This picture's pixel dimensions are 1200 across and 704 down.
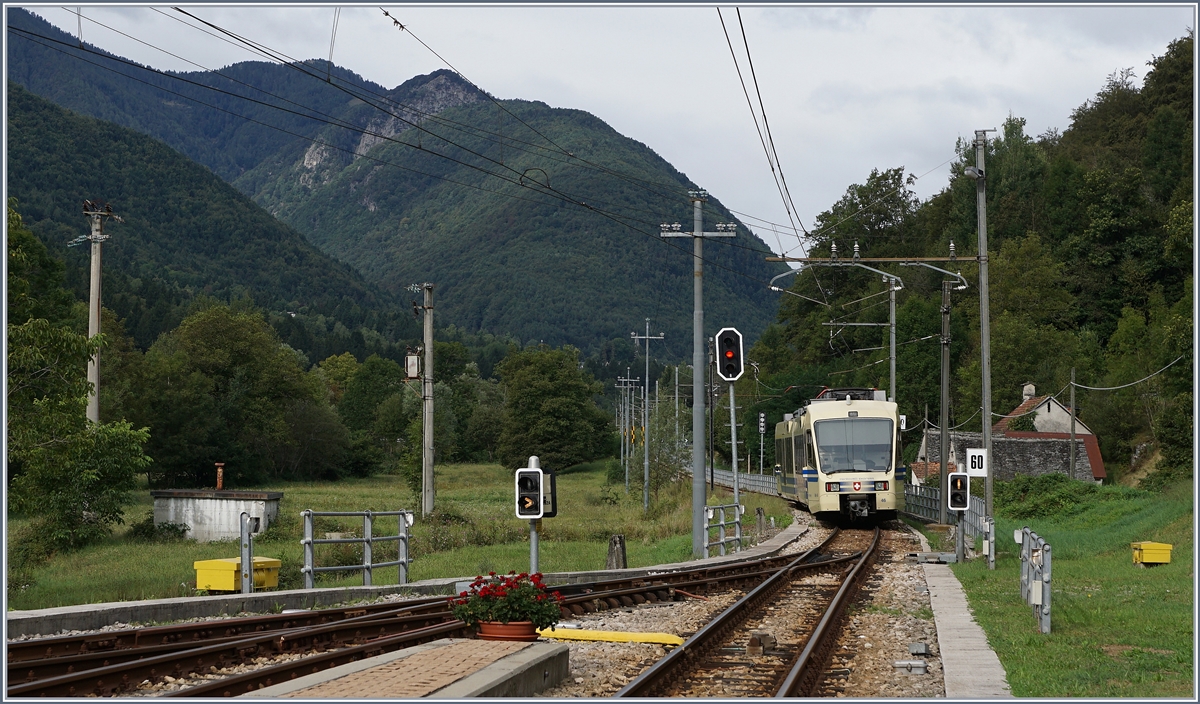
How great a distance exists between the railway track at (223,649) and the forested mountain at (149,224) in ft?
370

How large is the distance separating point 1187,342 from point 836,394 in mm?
17393

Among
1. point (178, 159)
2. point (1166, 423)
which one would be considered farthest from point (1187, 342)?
point (178, 159)

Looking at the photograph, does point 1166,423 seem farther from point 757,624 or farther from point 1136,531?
point 757,624

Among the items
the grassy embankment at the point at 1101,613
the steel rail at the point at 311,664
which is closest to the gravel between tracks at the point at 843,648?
the steel rail at the point at 311,664

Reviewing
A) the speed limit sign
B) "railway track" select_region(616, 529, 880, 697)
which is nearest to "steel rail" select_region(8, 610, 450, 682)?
"railway track" select_region(616, 529, 880, 697)

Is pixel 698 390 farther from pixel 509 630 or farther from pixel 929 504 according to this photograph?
pixel 929 504

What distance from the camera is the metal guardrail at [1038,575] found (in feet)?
42.5

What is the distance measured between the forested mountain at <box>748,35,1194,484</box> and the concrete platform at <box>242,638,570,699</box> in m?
53.6

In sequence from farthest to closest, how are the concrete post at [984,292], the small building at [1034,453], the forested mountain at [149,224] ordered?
the forested mountain at [149,224] < the small building at [1034,453] < the concrete post at [984,292]

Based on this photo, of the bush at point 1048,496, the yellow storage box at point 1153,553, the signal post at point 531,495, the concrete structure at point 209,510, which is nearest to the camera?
the signal post at point 531,495

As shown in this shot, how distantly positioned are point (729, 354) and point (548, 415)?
81.9 meters

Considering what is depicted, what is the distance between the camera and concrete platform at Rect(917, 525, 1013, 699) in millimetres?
9445

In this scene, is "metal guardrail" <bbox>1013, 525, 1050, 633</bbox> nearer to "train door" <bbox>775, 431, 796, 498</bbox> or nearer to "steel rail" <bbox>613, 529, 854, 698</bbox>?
"steel rail" <bbox>613, 529, 854, 698</bbox>

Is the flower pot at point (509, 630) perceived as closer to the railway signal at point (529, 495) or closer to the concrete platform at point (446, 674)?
the concrete platform at point (446, 674)
